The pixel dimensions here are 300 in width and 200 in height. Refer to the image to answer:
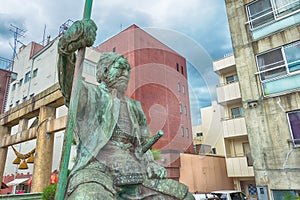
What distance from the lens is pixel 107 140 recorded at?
6.54 feet

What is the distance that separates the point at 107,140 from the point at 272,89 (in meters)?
8.85

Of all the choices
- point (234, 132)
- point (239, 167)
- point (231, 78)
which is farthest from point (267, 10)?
point (239, 167)

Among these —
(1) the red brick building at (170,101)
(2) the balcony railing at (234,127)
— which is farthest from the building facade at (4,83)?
(1) the red brick building at (170,101)

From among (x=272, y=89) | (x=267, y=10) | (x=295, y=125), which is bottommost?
(x=295, y=125)

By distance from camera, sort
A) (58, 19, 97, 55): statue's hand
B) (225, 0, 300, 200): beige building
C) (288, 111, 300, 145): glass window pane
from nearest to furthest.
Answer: (58, 19, 97, 55): statue's hand < (288, 111, 300, 145): glass window pane < (225, 0, 300, 200): beige building

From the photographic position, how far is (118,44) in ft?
15.2

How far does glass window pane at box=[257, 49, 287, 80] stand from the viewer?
8.84m

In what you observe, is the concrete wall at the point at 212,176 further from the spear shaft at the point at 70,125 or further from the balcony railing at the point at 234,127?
the spear shaft at the point at 70,125

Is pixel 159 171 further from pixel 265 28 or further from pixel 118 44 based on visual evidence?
pixel 265 28

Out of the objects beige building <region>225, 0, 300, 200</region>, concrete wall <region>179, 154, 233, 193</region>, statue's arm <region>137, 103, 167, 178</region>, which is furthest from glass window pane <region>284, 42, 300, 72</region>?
statue's arm <region>137, 103, 167, 178</region>

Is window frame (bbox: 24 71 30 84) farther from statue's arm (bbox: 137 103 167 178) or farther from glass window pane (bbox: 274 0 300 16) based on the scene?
statue's arm (bbox: 137 103 167 178)

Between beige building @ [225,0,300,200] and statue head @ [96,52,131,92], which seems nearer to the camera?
statue head @ [96,52,131,92]

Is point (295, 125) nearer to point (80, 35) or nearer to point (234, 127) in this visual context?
point (234, 127)

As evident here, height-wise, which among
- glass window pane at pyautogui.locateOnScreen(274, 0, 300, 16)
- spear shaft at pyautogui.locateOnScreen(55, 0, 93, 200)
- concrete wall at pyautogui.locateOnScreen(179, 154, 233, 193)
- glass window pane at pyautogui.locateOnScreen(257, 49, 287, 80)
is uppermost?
glass window pane at pyautogui.locateOnScreen(274, 0, 300, 16)
